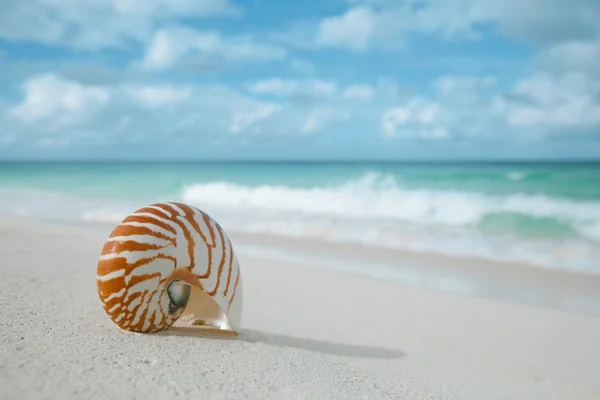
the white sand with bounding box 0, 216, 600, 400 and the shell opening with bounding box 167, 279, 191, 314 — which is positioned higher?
the shell opening with bounding box 167, 279, 191, 314

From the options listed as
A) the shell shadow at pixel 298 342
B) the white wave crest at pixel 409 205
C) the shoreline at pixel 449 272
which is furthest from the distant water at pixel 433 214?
the shell shadow at pixel 298 342

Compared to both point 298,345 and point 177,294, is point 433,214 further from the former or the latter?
point 177,294

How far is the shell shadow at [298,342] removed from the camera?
10.3 ft

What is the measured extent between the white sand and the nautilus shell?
0.51 feet

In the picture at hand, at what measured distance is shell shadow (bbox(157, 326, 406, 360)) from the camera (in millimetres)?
3143

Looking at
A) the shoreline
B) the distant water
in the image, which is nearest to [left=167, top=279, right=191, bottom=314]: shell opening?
the shoreline

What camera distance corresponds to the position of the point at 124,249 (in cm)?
263

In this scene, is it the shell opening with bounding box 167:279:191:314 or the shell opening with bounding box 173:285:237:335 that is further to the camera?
the shell opening with bounding box 173:285:237:335

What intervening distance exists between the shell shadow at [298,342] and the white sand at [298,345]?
2 cm

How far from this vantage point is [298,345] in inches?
143

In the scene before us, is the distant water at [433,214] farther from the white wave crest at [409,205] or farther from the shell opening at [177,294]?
the shell opening at [177,294]

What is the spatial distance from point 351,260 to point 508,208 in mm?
10643

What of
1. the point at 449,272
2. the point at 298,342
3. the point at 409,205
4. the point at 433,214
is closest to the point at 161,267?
the point at 298,342

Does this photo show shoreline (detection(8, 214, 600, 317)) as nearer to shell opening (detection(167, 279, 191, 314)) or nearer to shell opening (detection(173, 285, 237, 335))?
shell opening (detection(173, 285, 237, 335))
